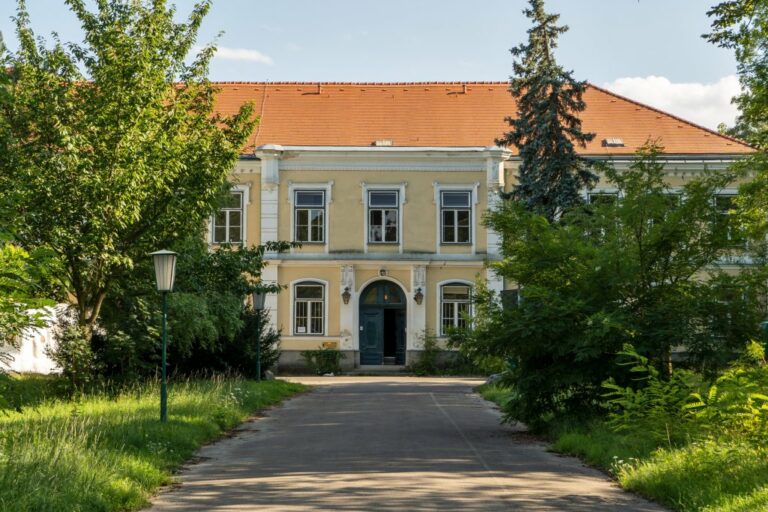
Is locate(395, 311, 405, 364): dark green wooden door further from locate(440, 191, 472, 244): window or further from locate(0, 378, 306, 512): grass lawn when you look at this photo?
locate(0, 378, 306, 512): grass lawn

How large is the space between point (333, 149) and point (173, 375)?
47.4 feet

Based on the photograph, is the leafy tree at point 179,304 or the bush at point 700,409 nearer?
the bush at point 700,409

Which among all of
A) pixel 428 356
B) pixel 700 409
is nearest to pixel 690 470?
pixel 700 409

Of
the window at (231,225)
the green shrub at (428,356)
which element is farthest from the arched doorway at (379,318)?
the window at (231,225)

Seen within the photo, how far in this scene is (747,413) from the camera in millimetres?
11023

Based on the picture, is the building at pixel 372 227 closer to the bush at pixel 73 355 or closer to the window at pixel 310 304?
the window at pixel 310 304

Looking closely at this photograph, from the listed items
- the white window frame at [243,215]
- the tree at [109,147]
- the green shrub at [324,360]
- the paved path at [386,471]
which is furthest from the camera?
the white window frame at [243,215]

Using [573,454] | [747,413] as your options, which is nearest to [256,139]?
[573,454]

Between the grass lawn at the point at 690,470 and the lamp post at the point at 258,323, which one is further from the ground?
the lamp post at the point at 258,323

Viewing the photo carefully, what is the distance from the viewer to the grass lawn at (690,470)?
8.84m

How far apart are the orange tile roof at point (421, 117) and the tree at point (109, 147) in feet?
62.8

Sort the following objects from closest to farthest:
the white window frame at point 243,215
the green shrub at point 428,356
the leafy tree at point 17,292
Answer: the leafy tree at point 17,292, the green shrub at point 428,356, the white window frame at point 243,215

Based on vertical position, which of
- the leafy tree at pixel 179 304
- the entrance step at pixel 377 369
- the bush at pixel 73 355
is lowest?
the entrance step at pixel 377 369

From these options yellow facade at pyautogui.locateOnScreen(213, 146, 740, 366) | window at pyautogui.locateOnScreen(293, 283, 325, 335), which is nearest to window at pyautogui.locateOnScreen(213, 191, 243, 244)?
yellow facade at pyautogui.locateOnScreen(213, 146, 740, 366)
